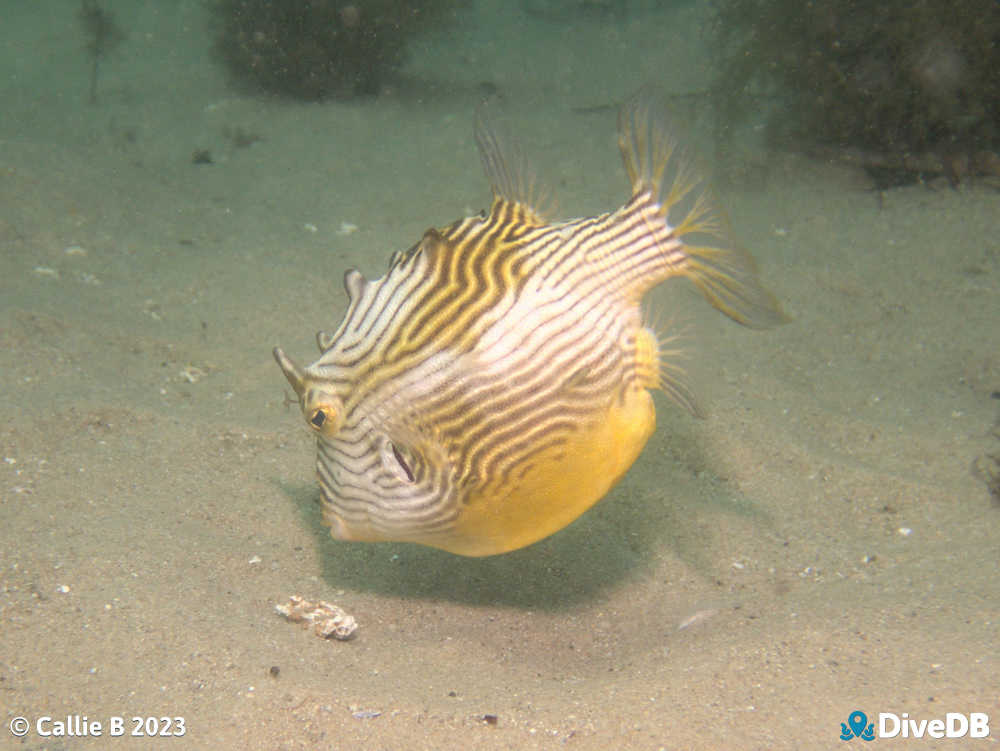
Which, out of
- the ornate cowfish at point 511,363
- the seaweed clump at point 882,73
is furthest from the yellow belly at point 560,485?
the seaweed clump at point 882,73

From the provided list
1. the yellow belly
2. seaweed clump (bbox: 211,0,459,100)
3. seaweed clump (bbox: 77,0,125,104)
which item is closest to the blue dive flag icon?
the yellow belly

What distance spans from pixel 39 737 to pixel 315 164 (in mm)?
7256

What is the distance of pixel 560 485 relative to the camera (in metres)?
2.11

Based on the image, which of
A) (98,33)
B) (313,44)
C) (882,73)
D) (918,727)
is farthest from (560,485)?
(98,33)

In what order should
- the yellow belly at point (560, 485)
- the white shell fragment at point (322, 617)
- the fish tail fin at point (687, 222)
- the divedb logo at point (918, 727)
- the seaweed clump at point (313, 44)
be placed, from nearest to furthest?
1. the divedb logo at point (918, 727)
2. the yellow belly at point (560, 485)
3. the fish tail fin at point (687, 222)
4. the white shell fragment at point (322, 617)
5. the seaweed clump at point (313, 44)

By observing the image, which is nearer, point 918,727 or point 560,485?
point 918,727

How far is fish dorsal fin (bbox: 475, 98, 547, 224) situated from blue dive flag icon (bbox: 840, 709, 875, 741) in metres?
1.82

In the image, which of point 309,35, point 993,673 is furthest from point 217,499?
point 309,35

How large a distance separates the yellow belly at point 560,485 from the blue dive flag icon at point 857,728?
96 centimetres

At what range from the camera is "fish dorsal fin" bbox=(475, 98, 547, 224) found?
240 centimetres

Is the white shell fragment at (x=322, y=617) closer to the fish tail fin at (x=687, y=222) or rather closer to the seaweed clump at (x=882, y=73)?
the fish tail fin at (x=687, y=222)

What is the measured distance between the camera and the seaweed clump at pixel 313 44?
34.9ft

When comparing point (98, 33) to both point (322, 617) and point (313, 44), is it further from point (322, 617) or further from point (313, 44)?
point (322, 617)

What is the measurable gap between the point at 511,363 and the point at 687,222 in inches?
31.8
